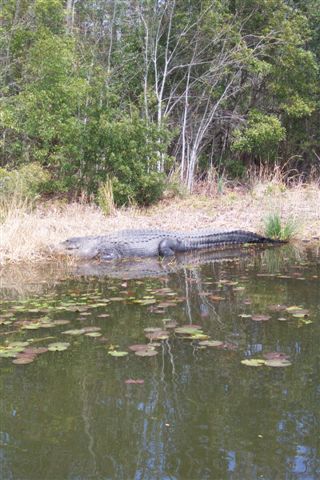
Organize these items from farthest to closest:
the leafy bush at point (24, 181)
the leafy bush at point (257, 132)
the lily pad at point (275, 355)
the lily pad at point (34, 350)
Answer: the leafy bush at point (257, 132)
the leafy bush at point (24, 181)
the lily pad at point (34, 350)
the lily pad at point (275, 355)

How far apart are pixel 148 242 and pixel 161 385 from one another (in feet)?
19.0

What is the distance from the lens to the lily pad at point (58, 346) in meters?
4.39

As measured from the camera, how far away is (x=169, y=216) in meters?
12.3

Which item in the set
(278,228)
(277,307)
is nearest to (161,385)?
(277,307)

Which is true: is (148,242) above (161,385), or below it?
above

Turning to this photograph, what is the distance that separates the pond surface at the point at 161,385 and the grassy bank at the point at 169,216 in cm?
278

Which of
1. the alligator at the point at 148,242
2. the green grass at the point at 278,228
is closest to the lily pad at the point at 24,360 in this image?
the alligator at the point at 148,242

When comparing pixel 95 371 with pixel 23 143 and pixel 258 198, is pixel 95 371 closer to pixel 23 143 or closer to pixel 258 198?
pixel 258 198

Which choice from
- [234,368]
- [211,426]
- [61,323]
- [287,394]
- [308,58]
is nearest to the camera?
[211,426]

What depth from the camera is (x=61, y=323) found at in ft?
16.8

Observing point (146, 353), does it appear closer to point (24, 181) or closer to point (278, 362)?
point (278, 362)

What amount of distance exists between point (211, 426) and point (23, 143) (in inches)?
492

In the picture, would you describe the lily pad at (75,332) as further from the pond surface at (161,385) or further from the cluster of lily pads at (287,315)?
the cluster of lily pads at (287,315)

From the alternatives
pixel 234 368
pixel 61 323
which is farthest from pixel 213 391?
pixel 61 323
